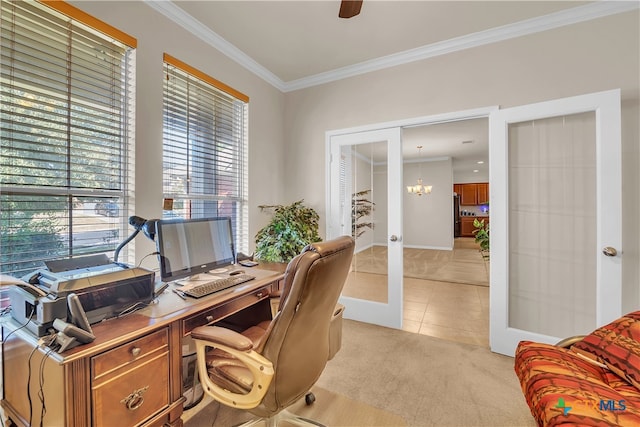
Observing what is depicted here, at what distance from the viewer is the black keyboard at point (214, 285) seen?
1473mm

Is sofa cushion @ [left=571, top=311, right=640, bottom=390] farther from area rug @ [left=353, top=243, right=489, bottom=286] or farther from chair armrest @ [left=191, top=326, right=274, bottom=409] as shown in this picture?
area rug @ [left=353, top=243, right=489, bottom=286]

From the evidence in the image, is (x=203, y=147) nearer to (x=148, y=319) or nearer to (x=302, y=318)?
(x=148, y=319)

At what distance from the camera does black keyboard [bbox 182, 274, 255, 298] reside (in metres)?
1.47

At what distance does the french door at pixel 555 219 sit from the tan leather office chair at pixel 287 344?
6.24 feet

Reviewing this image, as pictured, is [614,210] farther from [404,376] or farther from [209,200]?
[209,200]

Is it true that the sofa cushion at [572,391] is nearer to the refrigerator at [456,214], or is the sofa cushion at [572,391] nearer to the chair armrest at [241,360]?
the chair armrest at [241,360]

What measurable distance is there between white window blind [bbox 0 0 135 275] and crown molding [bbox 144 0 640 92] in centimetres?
63

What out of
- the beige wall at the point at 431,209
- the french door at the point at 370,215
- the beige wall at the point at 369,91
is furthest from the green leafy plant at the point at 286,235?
the beige wall at the point at 431,209

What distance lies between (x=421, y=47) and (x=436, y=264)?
459cm

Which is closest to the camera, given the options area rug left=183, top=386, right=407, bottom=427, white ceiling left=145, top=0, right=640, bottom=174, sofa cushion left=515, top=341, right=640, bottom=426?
sofa cushion left=515, top=341, right=640, bottom=426

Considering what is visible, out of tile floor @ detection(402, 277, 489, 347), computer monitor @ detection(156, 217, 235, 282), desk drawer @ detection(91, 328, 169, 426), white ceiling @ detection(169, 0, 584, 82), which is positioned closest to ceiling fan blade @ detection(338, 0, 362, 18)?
white ceiling @ detection(169, 0, 584, 82)

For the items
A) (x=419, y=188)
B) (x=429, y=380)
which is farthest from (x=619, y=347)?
(x=419, y=188)

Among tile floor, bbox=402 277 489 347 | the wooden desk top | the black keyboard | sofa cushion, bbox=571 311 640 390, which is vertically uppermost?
the black keyboard

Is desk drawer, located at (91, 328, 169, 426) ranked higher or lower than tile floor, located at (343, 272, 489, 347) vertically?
higher
